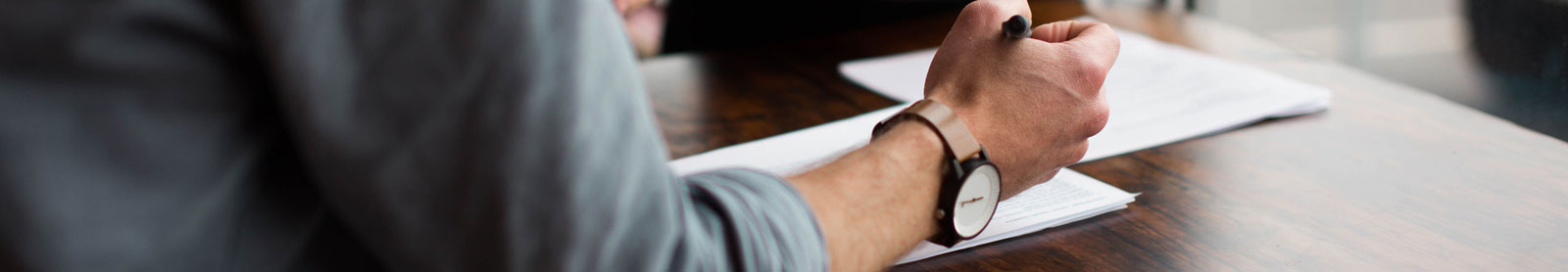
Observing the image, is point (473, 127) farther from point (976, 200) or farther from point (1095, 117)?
point (1095, 117)

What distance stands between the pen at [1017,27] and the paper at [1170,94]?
17 cm

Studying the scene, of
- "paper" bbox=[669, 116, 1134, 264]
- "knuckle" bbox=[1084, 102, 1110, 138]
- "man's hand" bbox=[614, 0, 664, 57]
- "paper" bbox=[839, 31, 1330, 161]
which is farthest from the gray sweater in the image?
"man's hand" bbox=[614, 0, 664, 57]

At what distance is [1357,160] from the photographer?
2.51 ft

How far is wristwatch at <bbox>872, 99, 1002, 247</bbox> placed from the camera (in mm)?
559

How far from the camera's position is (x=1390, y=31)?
1.38m

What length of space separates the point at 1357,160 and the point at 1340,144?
4 centimetres

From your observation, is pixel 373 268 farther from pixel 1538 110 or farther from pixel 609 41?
pixel 1538 110

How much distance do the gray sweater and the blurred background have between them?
821mm

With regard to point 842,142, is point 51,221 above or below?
above

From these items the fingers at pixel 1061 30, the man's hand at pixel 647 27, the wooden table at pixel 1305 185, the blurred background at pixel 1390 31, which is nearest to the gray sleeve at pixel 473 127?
the wooden table at pixel 1305 185

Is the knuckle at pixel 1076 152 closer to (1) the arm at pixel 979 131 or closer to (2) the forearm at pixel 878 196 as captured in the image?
(1) the arm at pixel 979 131

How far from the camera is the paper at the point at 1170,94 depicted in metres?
0.84

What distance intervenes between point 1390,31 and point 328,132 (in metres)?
1.39

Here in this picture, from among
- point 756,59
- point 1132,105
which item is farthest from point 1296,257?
point 756,59
